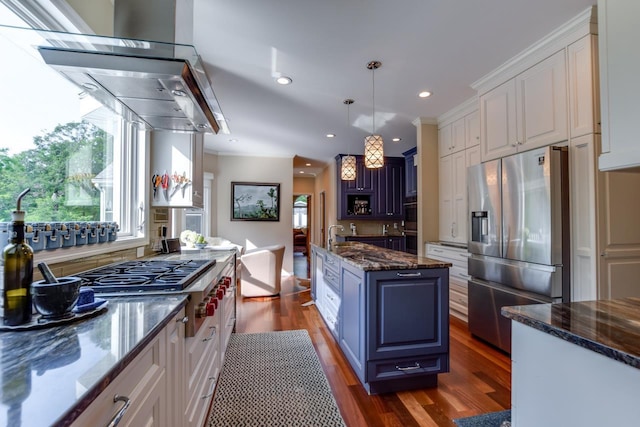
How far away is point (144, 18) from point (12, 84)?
2.43ft

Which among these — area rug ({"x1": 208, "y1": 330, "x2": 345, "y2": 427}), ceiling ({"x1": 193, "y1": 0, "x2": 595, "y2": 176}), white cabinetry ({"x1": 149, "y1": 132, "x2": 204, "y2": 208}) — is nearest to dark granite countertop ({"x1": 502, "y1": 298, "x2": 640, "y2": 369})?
area rug ({"x1": 208, "y1": 330, "x2": 345, "y2": 427})

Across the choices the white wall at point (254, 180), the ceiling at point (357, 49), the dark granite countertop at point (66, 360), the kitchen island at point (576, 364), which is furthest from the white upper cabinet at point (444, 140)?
the dark granite countertop at point (66, 360)

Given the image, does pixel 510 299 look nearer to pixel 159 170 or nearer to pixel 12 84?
pixel 159 170

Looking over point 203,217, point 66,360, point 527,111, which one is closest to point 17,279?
point 66,360

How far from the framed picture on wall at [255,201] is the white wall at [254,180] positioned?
87mm

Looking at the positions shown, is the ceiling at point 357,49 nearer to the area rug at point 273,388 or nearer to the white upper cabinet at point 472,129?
the white upper cabinet at point 472,129

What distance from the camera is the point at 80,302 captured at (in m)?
0.97

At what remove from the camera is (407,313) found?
6.45 feet

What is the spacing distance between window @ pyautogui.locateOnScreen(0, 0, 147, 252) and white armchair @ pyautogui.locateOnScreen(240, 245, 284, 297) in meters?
2.23

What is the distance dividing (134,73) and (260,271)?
3.43 meters

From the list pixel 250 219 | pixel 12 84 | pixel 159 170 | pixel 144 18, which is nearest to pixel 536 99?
pixel 144 18

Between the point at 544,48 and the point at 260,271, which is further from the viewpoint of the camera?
the point at 260,271

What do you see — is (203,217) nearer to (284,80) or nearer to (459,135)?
(284,80)

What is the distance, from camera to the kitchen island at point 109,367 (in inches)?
20.2
